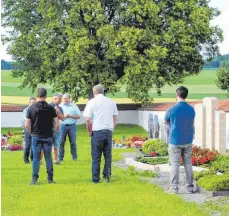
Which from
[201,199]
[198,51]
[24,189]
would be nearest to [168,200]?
[201,199]

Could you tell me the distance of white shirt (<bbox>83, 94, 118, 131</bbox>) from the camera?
15750 millimetres

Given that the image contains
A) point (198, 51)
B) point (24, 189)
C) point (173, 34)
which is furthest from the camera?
point (198, 51)

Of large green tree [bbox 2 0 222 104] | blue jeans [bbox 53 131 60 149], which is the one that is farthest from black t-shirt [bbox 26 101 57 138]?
large green tree [bbox 2 0 222 104]

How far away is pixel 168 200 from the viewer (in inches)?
513

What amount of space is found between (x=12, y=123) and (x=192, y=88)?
2767 cm

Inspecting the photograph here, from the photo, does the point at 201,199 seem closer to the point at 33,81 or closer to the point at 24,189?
the point at 24,189

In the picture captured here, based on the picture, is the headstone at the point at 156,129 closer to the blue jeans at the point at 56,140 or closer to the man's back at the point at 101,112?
the blue jeans at the point at 56,140

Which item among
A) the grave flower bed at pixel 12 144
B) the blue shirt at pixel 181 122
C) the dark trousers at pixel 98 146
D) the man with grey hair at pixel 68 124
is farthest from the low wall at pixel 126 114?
the blue shirt at pixel 181 122

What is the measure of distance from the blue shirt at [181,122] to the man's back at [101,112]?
170 centimetres

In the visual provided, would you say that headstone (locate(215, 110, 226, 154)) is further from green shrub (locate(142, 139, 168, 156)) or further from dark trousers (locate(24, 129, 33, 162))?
dark trousers (locate(24, 129, 33, 162))

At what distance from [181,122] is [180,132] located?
0.67 feet

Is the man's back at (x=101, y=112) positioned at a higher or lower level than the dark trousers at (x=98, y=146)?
higher

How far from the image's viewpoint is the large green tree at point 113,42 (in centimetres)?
4997

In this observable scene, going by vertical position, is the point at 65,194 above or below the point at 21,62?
below
